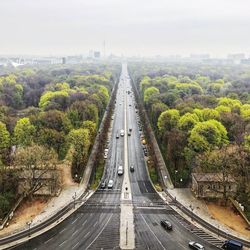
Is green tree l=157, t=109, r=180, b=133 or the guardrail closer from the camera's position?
the guardrail

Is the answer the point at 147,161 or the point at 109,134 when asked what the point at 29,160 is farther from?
the point at 109,134

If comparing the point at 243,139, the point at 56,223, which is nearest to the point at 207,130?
the point at 243,139

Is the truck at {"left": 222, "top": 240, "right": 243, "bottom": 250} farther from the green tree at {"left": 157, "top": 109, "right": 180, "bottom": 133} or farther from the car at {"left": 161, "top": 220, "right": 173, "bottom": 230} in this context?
the green tree at {"left": 157, "top": 109, "right": 180, "bottom": 133}

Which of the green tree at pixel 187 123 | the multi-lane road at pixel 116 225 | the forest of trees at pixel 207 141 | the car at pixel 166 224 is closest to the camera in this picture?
the multi-lane road at pixel 116 225

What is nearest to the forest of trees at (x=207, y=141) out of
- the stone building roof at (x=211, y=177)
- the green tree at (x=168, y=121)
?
the green tree at (x=168, y=121)

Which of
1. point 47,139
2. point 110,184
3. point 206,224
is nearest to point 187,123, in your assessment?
point 110,184

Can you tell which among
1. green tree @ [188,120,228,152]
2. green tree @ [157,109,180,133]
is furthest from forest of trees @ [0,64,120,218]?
green tree @ [188,120,228,152]

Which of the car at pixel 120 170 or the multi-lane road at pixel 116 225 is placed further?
the car at pixel 120 170

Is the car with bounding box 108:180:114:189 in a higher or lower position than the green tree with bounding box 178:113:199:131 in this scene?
lower

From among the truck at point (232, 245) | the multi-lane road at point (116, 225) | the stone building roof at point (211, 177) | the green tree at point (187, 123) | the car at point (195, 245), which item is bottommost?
the multi-lane road at point (116, 225)

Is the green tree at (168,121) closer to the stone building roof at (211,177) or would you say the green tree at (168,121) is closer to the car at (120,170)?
the car at (120,170)
